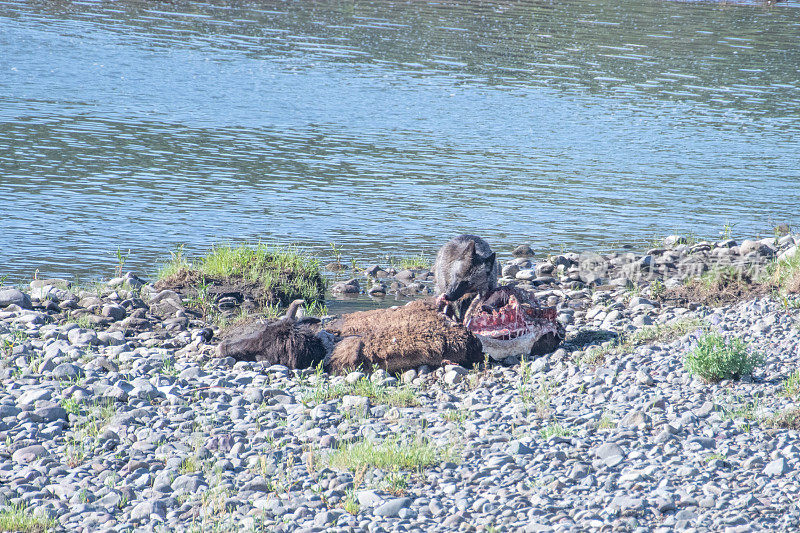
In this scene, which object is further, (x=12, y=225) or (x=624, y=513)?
(x=12, y=225)

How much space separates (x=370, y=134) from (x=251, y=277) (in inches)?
493

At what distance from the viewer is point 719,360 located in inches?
325

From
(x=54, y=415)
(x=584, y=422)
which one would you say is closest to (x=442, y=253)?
(x=584, y=422)

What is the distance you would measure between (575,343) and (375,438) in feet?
11.5

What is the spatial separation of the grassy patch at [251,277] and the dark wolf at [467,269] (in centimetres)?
305

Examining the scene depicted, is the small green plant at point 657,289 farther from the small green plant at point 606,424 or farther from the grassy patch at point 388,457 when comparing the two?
the grassy patch at point 388,457

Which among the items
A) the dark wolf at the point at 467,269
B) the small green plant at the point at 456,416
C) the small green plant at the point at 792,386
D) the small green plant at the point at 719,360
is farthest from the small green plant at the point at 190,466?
the small green plant at the point at 792,386

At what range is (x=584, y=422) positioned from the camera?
25.7 ft

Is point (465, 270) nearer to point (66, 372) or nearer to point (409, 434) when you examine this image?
point (409, 434)

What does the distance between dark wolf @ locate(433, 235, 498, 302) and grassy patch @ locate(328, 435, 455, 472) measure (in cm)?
353

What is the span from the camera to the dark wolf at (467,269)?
10656 mm

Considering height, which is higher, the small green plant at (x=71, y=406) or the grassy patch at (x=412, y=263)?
the small green plant at (x=71, y=406)

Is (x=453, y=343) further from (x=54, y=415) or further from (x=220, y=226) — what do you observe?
(x=220, y=226)

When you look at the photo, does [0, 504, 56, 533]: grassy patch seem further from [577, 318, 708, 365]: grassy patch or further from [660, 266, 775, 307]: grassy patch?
[660, 266, 775, 307]: grassy patch
